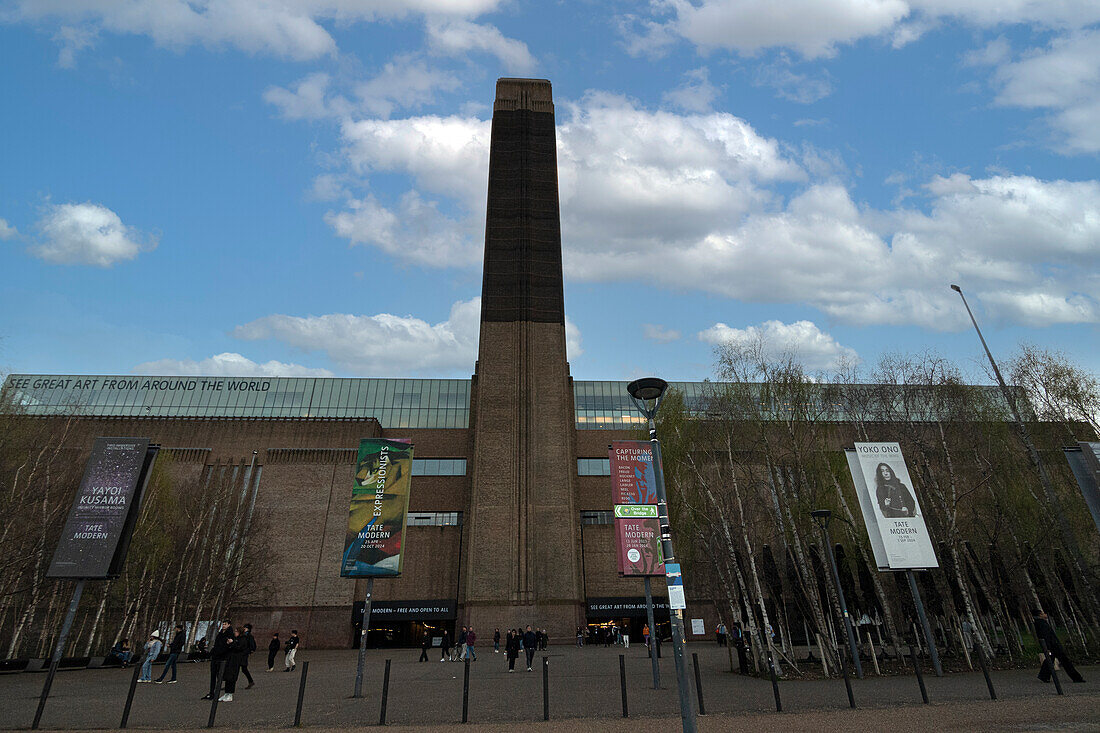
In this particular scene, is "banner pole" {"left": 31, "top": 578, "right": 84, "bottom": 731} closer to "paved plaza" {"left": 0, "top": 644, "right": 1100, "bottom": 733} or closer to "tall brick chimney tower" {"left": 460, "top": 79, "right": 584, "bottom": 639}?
"paved plaza" {"left": 0, "top": 644, "right": 1100, "bottom": 733}

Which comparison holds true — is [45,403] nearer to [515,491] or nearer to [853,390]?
[515,491]

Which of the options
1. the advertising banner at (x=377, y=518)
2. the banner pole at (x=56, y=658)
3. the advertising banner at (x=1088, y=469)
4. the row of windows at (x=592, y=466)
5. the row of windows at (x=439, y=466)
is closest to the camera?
the banner pole at (x=56, y=658)

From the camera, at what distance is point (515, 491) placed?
46.2m

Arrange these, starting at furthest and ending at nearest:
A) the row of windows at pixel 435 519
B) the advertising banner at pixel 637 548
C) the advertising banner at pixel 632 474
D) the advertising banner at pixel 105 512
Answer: the row of windows at pixel 435 519 < the advertising banner at pixel 632 474 < the advertising banner at pixel 637 548 < the advertising banner at pixel 105 512

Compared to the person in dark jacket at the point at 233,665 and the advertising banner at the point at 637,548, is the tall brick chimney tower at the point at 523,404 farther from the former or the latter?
the person in dark jacket at the point at 233,665

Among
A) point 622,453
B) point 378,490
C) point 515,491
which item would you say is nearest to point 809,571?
point 622,453

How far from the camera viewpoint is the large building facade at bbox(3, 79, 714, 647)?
44.3 metres

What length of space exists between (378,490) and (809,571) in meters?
15.8

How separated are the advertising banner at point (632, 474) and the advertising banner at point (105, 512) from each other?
13.8 m

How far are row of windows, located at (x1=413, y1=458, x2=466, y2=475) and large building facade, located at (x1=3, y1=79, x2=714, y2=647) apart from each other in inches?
8.1

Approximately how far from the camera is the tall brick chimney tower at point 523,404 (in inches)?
1704

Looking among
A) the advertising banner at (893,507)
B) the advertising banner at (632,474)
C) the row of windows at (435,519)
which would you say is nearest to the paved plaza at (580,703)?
the advertising banner at (893,507)

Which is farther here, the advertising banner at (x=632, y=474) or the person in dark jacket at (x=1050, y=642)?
the advertising banner at (x=632, y=474)

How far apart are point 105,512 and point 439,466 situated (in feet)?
120
